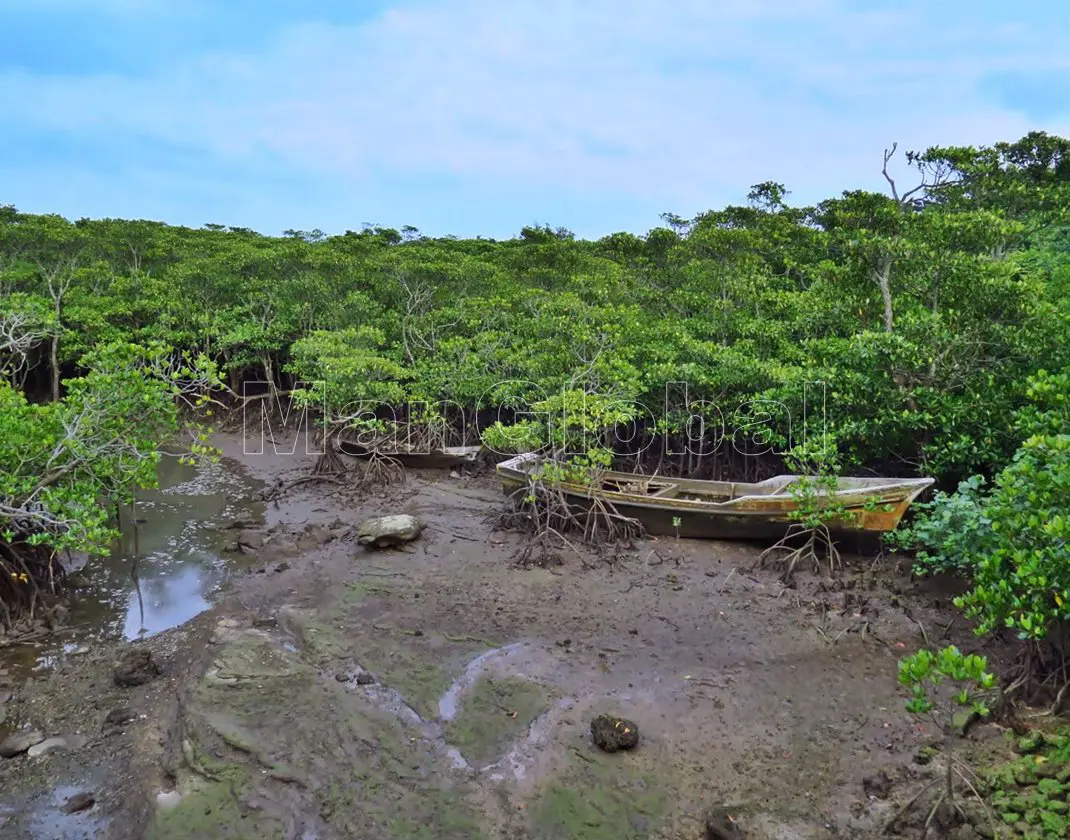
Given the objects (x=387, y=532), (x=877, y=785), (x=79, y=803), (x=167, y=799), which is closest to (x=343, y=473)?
(x=387, y=532)

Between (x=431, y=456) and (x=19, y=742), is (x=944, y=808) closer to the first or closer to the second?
(x=19, y=742)

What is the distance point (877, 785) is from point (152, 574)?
36.5 feet

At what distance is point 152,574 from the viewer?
10898 mm

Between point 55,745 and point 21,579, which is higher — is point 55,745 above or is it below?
below

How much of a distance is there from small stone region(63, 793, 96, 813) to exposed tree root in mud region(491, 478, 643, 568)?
Answer: 6380 mm

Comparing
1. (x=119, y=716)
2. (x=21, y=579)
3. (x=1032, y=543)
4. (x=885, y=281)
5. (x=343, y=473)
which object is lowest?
(x=119, y=716)

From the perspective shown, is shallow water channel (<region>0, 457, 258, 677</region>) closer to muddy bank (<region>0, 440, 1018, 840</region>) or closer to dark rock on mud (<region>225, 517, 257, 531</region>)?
dark rock on mud (<region>225, 517, 257, 531</region>)

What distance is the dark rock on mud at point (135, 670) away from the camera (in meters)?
7.51

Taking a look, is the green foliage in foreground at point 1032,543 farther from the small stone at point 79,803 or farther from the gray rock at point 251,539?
the gray rock at point 251,539

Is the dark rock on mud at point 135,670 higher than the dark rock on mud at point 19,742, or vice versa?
the dark rock on mud at point 135,670

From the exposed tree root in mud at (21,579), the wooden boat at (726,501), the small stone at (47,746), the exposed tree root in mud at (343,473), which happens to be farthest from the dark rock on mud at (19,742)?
the exposed tree root in mud at (343,473)

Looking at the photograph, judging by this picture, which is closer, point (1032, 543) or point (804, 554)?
point (1032, 543)

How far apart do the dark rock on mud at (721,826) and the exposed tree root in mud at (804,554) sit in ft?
16.3

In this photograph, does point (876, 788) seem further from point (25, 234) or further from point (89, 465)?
point (25, 234)
